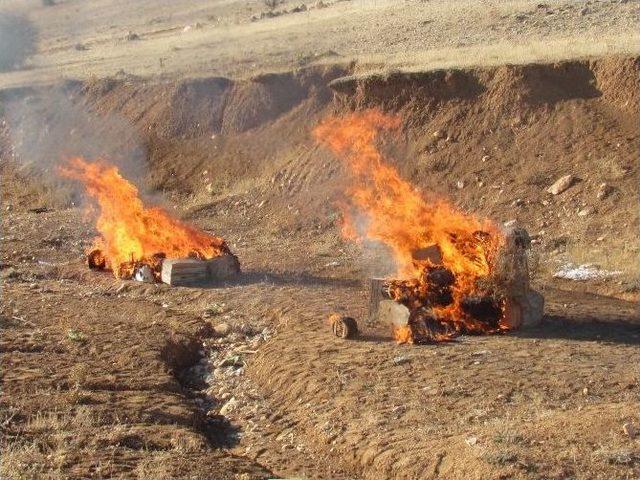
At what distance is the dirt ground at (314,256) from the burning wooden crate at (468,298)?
37cm

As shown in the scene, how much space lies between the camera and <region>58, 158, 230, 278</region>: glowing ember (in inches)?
743

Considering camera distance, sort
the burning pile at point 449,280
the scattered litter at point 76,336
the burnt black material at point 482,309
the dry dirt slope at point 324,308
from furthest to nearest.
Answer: the scattered litter at point 76,336, the burnt black material at point 482,309, the burning pile at point 449,280, the dry dirt slope at point 324,308

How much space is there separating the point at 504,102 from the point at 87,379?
1565 cm

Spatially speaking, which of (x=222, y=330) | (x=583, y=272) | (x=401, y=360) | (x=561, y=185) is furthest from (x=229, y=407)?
(x=561, y=185)

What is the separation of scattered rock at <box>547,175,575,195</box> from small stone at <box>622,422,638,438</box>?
12.5 meters

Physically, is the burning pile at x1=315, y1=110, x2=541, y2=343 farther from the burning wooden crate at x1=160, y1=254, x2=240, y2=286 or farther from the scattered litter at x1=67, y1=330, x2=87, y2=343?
the scattered litter at x1=67, y1=330, x2=87, y2=343

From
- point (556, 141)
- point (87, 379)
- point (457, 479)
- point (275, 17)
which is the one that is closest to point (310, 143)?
point (556, 141)

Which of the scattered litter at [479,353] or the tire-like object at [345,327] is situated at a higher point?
the tire-like object at [345,327]

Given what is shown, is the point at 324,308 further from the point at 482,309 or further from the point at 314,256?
the point at 314,256

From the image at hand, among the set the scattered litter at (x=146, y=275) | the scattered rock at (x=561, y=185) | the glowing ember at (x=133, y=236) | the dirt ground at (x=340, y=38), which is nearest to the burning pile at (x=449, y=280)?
the glowing ember at (x=133, y=236)

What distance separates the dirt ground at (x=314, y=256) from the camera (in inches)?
393

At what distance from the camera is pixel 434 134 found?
997 inches

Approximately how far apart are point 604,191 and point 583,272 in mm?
3281

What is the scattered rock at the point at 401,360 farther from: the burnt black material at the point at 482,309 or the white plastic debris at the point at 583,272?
the white plastic debris at the point at 583,272
